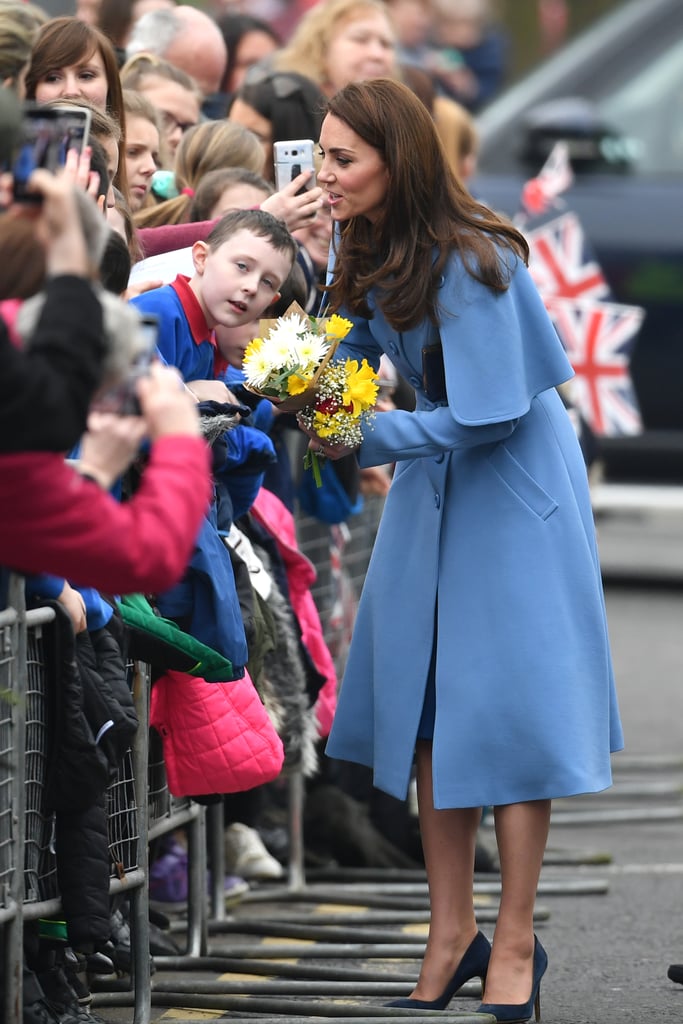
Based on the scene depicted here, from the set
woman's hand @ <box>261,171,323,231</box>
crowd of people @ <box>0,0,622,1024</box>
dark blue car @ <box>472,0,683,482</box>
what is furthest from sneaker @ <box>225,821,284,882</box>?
dark blue car @ <box>472,0,683,482</box>

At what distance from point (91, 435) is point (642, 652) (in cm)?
754

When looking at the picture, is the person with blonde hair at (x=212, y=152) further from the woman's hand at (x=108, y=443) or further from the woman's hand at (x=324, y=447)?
the woman's hand at (x=108, y=443)

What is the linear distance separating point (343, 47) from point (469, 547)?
3.23 m

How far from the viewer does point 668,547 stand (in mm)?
14234

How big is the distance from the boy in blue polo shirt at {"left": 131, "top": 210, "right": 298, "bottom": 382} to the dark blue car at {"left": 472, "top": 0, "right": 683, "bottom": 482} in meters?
6.29

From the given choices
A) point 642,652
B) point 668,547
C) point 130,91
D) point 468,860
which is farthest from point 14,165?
point 668,547

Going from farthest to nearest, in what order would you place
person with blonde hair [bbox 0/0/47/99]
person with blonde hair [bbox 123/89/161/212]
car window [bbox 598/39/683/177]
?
1. car window [bbox 598/39/683/177]
2. person with blonde hair [bbox 123/89/161/212]
3. person with blonde hair [bbox 0/0/47/99]

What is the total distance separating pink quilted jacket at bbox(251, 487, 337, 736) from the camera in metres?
5.56

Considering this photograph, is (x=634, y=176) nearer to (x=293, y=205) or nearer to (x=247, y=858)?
(x=247, y=858)

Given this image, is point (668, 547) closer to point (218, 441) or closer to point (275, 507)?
point (275, 507)

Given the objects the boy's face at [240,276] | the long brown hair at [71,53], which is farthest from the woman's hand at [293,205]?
the boy's face at [240,276]

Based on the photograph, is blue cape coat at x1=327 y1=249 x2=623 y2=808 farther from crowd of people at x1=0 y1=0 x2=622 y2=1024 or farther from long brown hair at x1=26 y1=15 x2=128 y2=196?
long brown hair at x1=26 y1=15 x2=128 y2=196

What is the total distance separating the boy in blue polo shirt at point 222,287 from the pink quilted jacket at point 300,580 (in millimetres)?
908

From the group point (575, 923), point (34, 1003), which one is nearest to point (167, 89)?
point (575, 923)
